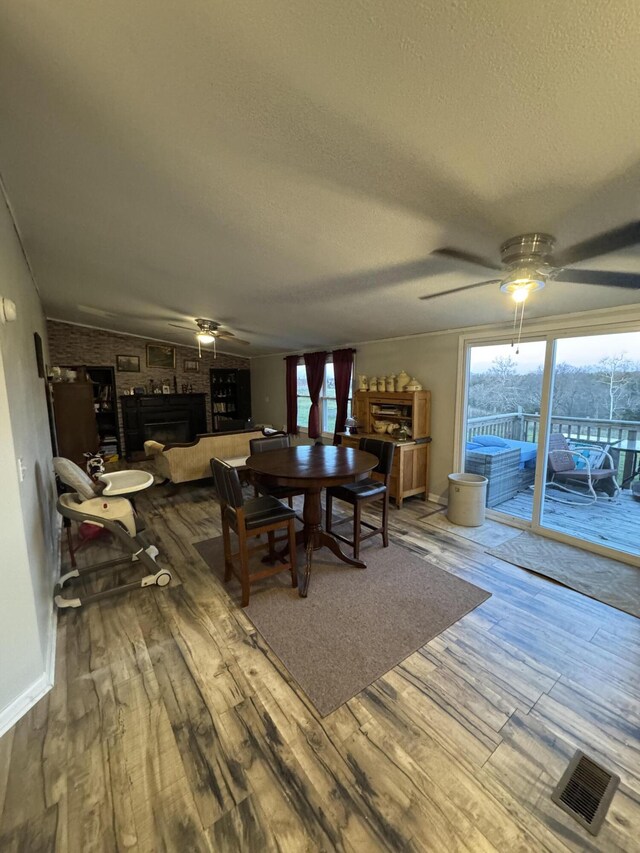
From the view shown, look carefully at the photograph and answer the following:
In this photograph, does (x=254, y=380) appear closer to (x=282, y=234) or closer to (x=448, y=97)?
(x=282, y=234)

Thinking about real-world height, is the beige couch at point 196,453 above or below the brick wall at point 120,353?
below

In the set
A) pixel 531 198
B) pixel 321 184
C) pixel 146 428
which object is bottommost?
pixel 146 428

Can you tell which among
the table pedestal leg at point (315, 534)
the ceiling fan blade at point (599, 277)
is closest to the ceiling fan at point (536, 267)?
the ceiling fan blade at point (599, 277)

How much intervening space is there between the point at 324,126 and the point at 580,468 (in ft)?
13.0

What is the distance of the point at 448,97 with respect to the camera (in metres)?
1.03

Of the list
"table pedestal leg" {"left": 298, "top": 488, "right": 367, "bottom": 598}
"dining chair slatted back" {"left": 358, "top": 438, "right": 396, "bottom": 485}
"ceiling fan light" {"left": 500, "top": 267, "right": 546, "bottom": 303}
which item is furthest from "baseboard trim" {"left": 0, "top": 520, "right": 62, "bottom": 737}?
"ceiling fan light" {"left": 500, "top": 267, "right": 546, "bottom": 303}

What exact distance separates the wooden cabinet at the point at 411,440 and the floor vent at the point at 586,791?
280cm

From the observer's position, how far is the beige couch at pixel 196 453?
461 cm

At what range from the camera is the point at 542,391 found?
3359 mm

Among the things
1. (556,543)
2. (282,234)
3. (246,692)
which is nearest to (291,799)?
(246,692)

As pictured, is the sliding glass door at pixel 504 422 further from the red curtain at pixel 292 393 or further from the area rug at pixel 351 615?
the red curtain at pixel 292 393

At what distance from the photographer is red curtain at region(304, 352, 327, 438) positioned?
19.5ft

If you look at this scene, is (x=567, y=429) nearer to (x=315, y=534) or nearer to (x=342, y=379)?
(x=315, y=534)

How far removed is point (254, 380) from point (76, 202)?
20.5ft
